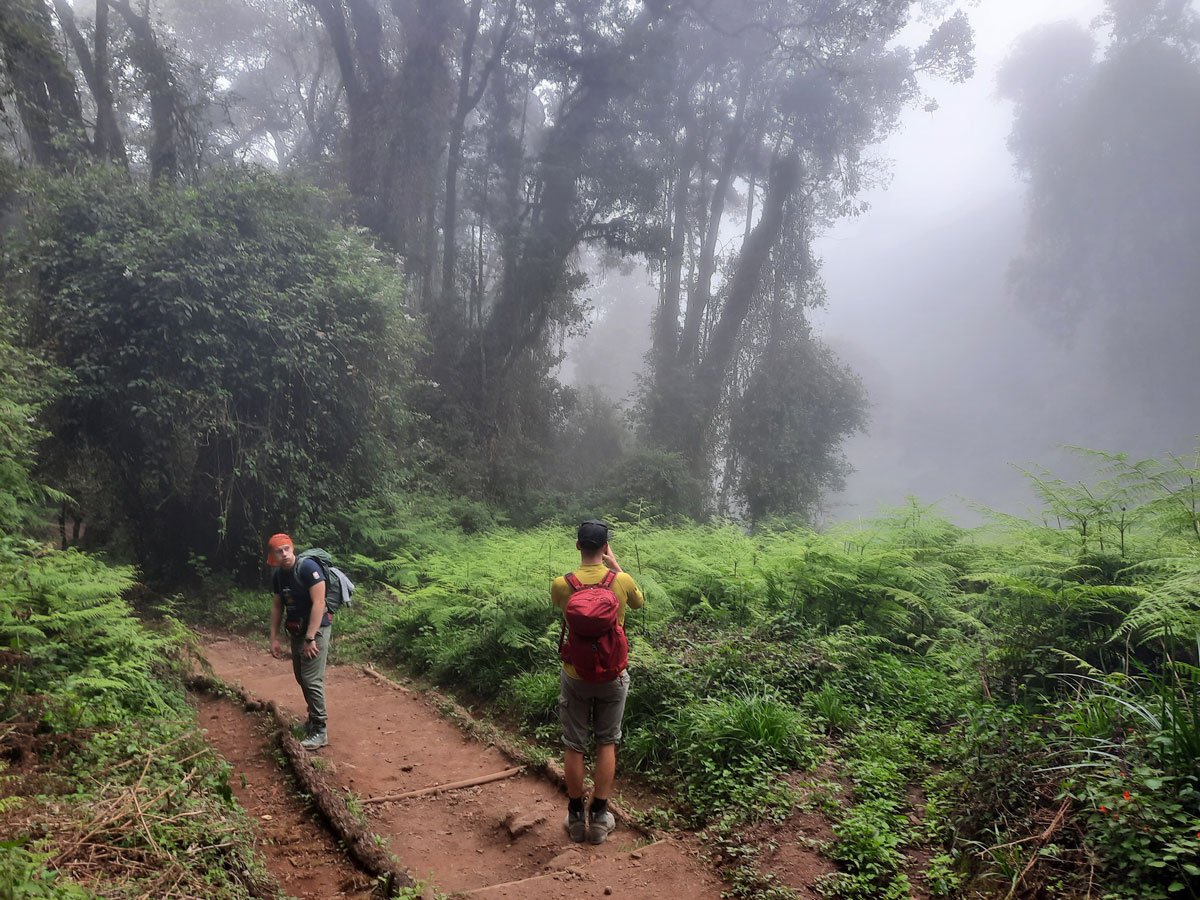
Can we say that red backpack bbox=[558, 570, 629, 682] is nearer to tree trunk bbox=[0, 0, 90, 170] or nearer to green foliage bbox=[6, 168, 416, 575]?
green foliage bbox=[6, 168, 416, 575]

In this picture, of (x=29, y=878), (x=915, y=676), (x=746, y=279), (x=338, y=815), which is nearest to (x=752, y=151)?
(x=746, y=279)

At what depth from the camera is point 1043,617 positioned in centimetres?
541

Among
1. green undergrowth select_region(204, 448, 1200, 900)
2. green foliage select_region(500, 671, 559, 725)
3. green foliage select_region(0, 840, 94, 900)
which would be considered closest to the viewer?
green foliage select_region(0, 840, 94, 900)

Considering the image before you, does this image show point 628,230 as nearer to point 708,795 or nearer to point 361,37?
point 361,37

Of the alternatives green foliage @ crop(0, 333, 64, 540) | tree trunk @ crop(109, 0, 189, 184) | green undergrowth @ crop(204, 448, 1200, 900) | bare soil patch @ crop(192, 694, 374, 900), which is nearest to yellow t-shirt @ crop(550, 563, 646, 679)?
green undergrowth @ crop(204, 448, 1200, 900)

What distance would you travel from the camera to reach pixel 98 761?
12.4 feet

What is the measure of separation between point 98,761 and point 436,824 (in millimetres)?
2063

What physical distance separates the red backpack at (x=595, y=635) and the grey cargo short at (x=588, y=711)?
0.13 m

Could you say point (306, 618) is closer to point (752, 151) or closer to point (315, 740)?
point (315, 740)

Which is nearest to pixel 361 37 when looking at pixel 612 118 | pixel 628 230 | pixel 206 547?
pixel 612 118

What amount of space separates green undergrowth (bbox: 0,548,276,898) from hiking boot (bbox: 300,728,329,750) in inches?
37.3

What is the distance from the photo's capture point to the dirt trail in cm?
368

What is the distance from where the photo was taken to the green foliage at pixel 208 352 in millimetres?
10312

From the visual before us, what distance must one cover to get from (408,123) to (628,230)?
7103 mm
